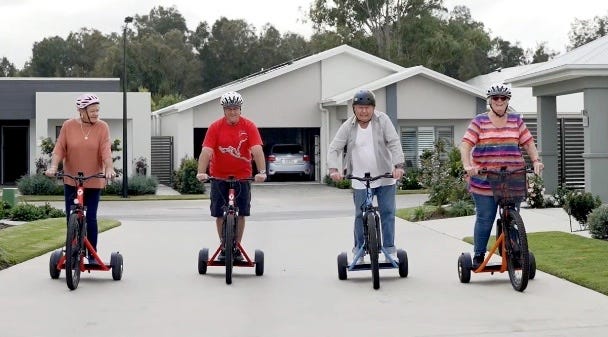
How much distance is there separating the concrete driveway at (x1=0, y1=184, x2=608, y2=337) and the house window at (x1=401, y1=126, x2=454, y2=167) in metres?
22.6

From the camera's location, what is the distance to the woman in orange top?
1024 centimetres

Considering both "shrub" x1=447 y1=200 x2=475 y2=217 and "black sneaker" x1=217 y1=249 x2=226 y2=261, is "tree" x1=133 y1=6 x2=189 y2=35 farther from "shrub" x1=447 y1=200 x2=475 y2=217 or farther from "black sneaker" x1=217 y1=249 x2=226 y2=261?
"black sneaker" x1=217 y1=249 x2=226 y2=261

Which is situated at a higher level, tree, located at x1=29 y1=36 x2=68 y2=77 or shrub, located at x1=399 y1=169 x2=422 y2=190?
tree, located at x1=29 y1=36 x2=68 y2=77

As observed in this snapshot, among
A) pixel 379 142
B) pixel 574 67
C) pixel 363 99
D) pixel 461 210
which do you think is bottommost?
pixel 461 210

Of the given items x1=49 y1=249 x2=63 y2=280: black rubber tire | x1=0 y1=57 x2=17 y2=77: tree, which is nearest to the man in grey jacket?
x1=49 y1=249 x2=63 y2=280: black rubber tire

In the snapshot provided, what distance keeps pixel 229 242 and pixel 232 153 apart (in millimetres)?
997

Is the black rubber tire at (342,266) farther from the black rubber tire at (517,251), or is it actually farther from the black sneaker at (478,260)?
the black rubber tire at (517,251)

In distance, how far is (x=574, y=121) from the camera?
3009 cm

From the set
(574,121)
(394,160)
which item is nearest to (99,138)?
(394,160)

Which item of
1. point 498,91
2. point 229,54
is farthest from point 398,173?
point 229,54

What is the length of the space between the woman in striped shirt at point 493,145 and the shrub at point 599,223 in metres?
4.04

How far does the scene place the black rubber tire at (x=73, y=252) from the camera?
374 inches

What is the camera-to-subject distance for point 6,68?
92.2 m

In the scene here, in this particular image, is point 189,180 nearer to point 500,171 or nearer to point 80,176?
point 80,176
